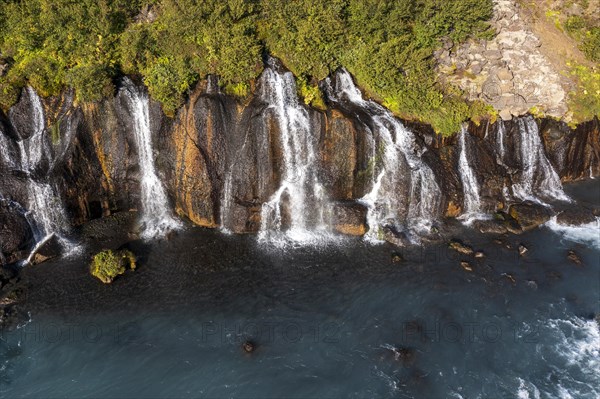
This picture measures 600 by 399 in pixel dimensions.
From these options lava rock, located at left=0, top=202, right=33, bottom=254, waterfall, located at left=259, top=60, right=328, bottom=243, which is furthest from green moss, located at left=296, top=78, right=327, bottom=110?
lava rock, located at left=0, top=202, right=33, bottom=254

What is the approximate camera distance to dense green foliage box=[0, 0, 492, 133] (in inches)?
1238

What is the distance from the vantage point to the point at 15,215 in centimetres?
3011

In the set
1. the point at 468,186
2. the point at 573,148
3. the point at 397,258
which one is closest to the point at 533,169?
the point at 573,148

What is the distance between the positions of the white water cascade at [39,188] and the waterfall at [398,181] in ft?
77.4

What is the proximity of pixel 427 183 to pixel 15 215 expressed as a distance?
31.1 metres

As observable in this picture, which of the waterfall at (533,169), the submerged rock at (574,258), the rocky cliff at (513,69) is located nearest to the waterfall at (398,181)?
the rocky cliff at (513,69)

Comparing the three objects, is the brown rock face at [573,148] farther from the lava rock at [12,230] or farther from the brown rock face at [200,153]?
the lava rock at [12,230]

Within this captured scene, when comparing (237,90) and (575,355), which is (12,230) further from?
(575,355)

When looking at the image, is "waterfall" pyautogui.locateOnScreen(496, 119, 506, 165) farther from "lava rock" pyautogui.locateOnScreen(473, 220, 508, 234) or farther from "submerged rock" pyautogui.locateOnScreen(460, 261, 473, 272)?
"submerged rock" pyautogui.locateOnScreen(460, 261, 473, 272)

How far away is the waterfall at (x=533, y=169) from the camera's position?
3722cm

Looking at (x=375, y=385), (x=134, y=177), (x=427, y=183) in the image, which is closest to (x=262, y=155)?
(x=134, y=177)

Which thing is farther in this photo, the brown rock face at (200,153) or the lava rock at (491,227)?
the lava rock at (491,227)

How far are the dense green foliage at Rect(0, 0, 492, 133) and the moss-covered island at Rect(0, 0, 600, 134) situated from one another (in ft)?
0.27

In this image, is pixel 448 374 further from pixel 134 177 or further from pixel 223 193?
pixel 134 177
